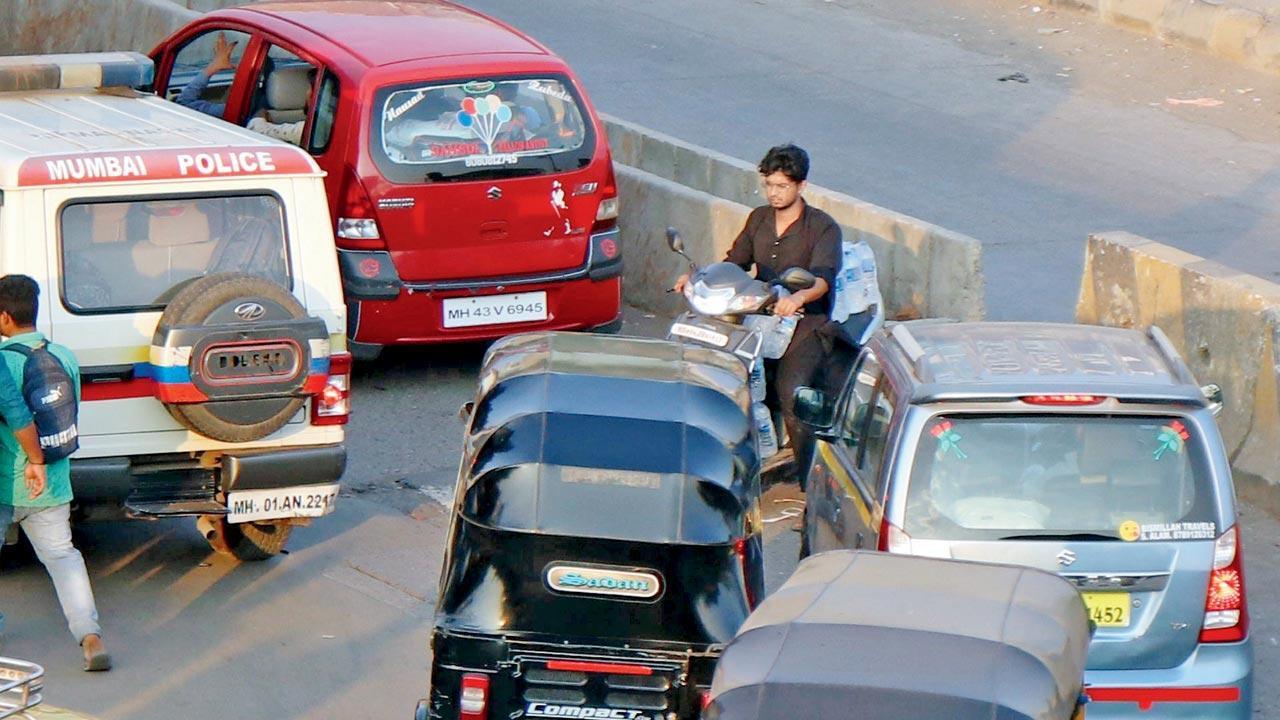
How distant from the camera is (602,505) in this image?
661cm

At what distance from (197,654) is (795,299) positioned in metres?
3.24

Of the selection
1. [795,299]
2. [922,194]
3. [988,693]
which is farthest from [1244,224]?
[988,693]

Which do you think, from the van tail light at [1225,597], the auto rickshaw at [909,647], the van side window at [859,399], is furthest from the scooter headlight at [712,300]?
the auto rickshaw at [909,647]

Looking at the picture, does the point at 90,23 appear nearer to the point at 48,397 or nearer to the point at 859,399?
the point at 48,397

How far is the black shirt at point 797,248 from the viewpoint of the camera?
9.99 metres

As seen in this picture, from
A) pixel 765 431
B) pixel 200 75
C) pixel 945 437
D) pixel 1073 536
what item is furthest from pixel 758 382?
pixel 200 75

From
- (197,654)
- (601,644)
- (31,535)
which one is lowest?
(197,654)

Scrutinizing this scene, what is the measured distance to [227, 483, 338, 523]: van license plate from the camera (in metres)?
8.81

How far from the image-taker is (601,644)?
6.54 meters

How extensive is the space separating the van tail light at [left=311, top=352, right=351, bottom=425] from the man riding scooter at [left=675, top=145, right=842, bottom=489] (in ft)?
6.21

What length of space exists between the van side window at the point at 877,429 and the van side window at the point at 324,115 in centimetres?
490

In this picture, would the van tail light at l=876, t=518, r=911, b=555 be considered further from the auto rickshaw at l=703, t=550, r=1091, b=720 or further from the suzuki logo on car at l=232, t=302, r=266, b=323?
the suzuki logo on car at l=232, t=302, r=266, b=323

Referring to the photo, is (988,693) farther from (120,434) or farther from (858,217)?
(858,217)

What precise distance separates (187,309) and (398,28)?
13.8 ft
